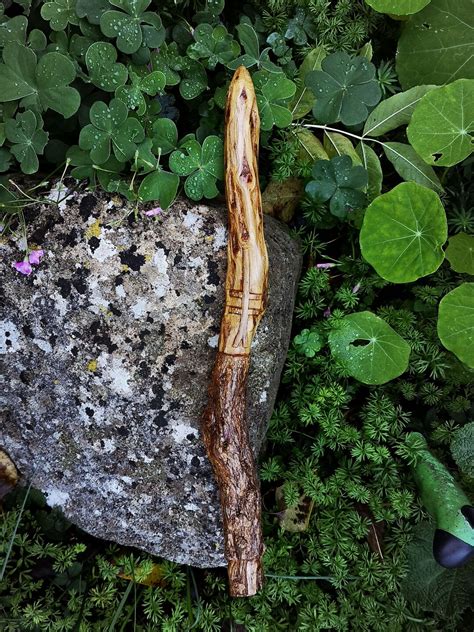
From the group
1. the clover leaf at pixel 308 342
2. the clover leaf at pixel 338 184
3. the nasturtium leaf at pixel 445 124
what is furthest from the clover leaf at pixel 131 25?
the clover leaf at pixel 308 342

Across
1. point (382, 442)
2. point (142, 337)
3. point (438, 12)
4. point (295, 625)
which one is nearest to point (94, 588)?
point (295, 625)

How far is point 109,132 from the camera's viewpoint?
1906 millimetres

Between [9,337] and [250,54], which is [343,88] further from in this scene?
[9,337]

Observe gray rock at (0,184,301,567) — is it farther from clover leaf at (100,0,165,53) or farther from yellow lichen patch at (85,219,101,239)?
clover leaf at (100,0,165,53)

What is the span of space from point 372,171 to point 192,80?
721mm

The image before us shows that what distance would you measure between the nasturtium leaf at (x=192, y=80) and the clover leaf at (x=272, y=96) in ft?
0.57

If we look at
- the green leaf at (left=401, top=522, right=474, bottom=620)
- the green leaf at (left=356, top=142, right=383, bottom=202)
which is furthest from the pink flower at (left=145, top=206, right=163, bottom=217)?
the green leaf at (left=401, top=522, right=474, bottom=620)

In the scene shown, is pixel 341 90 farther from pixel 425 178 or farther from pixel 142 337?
pixel 142 337

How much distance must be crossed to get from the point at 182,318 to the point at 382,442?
2.93ft

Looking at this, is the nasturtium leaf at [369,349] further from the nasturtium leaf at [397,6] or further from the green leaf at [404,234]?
the nasturtium leaf at [397,6]

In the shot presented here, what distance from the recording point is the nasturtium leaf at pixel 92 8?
1899 mm

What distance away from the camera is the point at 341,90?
2.07m

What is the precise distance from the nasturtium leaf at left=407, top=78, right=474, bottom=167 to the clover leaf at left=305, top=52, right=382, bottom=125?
0.55 feet

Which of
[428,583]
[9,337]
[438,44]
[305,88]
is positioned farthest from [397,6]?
[428,583]
